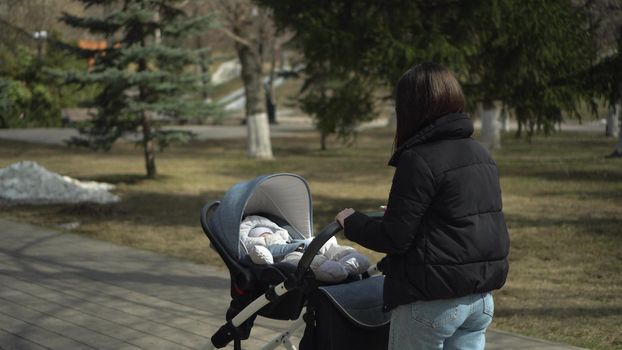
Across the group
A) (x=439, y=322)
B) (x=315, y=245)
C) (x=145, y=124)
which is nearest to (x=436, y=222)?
(x=439, y=322)

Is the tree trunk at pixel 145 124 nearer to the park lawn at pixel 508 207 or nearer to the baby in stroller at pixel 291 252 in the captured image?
the park lawn at pixel 508 207

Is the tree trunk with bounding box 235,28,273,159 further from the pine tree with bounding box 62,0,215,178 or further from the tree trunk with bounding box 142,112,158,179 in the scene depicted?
the pine tree with bounding box 62,0,215,178

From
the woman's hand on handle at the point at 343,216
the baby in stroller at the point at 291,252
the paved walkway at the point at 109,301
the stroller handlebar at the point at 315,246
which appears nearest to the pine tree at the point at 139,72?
the paved walkway at the point at 109,301

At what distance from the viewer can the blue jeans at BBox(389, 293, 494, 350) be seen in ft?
12.0

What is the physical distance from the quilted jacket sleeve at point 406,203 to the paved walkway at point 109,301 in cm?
296

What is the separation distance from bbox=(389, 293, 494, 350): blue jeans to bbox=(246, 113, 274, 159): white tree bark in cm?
2350

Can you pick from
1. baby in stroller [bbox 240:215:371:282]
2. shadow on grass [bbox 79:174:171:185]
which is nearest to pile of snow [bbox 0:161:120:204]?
shadow on grass [bbox 79:174:171:185]

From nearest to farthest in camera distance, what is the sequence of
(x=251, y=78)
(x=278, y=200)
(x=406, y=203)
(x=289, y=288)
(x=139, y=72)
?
(x=406, y=203) < (x=289, y=288) < (x=278, y=200) < (x=139, y=72) < (x=251, y=78)

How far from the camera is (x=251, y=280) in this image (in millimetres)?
4629

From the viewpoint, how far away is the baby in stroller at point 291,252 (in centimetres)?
445

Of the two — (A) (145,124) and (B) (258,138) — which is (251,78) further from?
(A) (145,124)

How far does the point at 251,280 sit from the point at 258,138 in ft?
75.5

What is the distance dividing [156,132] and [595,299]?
500 inches

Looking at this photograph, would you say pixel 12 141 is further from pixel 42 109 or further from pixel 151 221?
pixel 151 221
